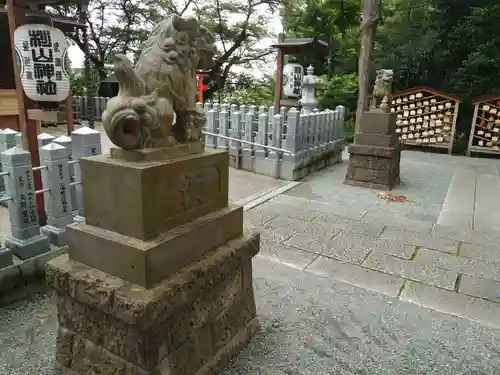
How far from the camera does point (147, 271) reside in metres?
1.67

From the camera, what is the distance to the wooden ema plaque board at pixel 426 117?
33.7ft

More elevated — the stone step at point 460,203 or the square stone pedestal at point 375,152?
the square stone pedestal at point 375,152

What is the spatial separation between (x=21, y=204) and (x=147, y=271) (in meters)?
1.74

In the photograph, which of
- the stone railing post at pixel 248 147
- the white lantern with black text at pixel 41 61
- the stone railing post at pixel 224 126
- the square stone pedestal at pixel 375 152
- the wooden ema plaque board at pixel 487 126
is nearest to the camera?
the white lantern with black text at pixel 41 61

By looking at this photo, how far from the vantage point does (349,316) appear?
267cm

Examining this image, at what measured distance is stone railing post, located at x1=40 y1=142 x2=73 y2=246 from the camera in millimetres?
2996

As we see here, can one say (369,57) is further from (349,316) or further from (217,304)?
(217,304)

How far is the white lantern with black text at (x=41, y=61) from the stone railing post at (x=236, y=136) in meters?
3.54

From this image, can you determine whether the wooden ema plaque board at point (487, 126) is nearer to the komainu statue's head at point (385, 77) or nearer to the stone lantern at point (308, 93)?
the stone lantern at point (308, 93)

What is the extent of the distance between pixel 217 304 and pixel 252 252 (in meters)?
0.41

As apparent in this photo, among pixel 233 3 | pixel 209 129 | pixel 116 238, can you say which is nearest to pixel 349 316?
pixel 116 238

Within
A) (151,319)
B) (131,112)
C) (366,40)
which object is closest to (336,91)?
(366,40)

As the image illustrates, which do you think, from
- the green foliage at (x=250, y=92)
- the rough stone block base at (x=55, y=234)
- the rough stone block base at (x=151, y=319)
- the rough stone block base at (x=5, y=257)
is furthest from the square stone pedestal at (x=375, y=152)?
the green foliage at (x=250, y=92)

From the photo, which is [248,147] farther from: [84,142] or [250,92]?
[250,92]
